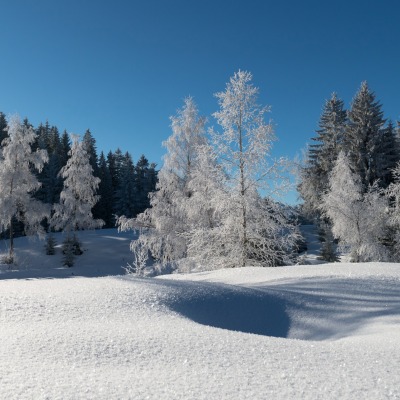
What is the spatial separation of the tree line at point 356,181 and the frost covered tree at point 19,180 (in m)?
17.0

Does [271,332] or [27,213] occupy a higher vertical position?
[27,213]

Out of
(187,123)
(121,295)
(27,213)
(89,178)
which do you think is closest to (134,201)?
(89,178)

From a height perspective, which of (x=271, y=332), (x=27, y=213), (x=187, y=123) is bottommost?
(x=271, y=332)

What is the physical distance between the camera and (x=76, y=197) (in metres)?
26.8

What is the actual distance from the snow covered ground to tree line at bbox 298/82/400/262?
12727 mm

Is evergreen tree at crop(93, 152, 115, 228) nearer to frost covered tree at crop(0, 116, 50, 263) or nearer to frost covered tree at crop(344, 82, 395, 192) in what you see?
frost covered tree at crop(0, 116, 50, 263)

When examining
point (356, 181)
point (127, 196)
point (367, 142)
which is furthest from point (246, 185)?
point (127, 196)

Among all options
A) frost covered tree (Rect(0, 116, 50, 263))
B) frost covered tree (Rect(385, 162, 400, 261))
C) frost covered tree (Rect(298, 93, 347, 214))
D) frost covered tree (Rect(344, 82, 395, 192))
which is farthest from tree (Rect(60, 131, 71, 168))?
frost covered tree (Rect(385, 162, 400, 261))

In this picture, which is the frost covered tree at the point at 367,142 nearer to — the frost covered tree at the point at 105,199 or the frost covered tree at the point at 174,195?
the frost covered tree at the point at 174,195

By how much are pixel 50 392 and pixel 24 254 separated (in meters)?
26.1

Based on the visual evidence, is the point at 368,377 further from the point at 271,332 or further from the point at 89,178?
the point at 89,178

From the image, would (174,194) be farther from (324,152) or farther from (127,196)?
(127,196)

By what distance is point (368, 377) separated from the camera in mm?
2883

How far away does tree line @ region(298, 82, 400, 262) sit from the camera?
1972 cm
